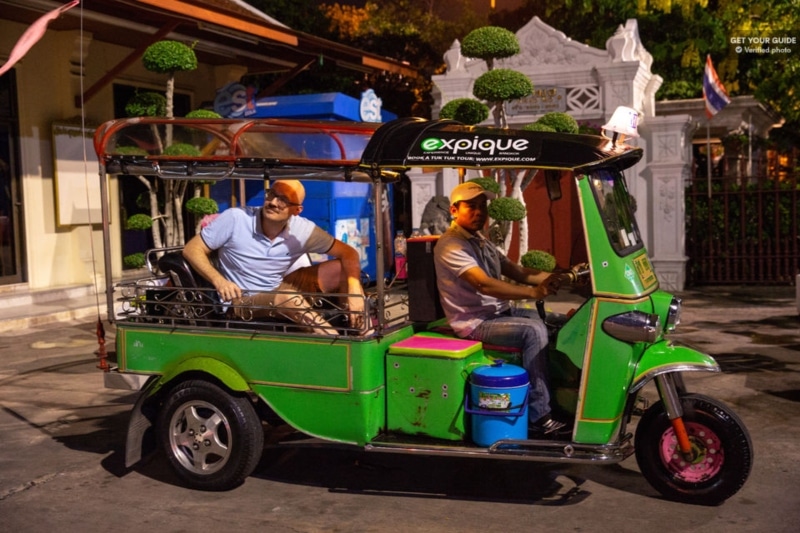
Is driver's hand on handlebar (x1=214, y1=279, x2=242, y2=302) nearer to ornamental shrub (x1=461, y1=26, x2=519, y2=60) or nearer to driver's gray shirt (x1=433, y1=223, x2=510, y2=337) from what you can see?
driver's gray shirt (x1=433, y1=223, x2=510, y2=337)

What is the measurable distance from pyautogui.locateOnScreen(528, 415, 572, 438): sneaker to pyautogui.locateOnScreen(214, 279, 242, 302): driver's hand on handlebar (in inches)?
78.8

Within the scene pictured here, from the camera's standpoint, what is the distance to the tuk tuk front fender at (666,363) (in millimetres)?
4863

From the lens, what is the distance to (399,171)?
5.48 m

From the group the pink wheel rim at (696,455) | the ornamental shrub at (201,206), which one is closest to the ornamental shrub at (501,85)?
the ornamental shrub at (201,206)

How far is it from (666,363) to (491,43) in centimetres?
644

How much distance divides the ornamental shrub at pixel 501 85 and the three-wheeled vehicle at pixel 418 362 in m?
4.45

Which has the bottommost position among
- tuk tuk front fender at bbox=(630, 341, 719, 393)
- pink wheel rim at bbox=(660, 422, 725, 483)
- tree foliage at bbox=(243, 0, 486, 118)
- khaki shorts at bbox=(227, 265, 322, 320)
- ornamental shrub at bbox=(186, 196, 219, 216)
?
pink wheel rim at bbox=(660, 422, 725, 483)

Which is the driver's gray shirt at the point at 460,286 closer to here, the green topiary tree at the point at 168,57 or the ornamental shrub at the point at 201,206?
the ornamental shrub at the point at 201,206

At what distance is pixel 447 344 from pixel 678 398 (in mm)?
1348

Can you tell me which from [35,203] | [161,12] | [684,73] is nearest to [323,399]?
[161,12]

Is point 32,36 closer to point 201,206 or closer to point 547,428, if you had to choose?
point 201,206

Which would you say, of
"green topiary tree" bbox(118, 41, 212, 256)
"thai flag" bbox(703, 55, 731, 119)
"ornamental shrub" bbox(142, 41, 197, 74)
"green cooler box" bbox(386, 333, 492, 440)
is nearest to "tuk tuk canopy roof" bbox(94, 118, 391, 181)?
"green cooler box" bbox(386, 333, 492, 440)

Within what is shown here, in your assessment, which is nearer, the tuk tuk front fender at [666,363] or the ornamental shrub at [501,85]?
the tuk tuk front fender at [666,363]

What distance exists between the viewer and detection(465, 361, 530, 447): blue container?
5.04 metres
